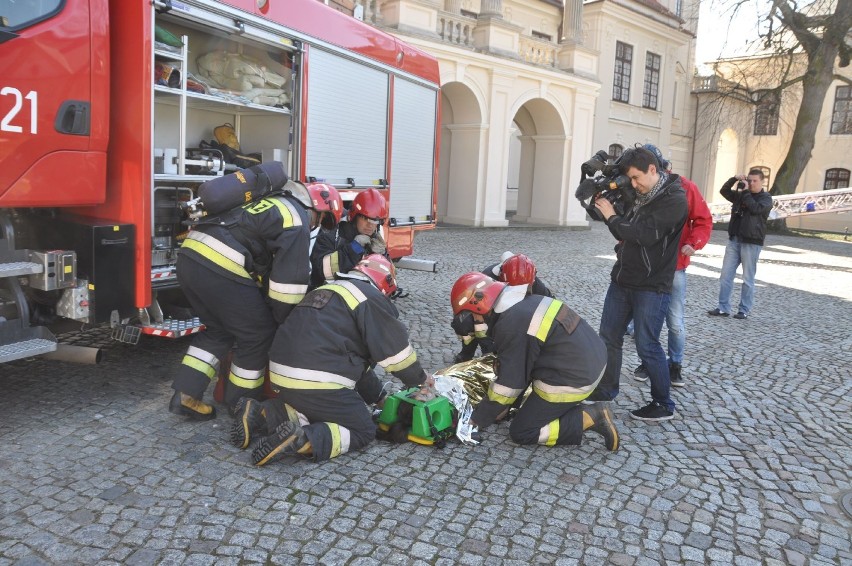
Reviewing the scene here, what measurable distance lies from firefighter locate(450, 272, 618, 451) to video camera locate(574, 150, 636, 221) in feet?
2.81

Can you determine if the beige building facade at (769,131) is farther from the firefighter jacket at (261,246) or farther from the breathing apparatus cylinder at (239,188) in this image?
the firefighter jacket at (261,246)

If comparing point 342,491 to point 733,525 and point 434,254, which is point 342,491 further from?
point 434,254

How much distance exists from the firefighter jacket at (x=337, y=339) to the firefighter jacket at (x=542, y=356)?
527 millimetres

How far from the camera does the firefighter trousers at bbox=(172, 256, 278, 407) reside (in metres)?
3.98

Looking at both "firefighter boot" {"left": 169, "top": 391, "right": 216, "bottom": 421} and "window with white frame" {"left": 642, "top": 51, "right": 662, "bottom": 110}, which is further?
"window with white frame" {"left": 642, "top": 51, "right": 662, "bottom": 110}

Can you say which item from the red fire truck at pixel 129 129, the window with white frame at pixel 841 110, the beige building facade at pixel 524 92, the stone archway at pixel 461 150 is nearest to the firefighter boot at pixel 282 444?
the red fire truck at pixel 129 129

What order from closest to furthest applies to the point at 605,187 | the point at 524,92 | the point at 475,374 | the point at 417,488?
the point at 417,488 → the point at 605,187 → the point at 475,374 → the point at 524,92

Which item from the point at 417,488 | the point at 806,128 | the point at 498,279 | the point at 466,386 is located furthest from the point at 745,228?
the point at 806,128

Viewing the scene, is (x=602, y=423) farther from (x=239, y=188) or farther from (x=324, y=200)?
(x=239, y=188)

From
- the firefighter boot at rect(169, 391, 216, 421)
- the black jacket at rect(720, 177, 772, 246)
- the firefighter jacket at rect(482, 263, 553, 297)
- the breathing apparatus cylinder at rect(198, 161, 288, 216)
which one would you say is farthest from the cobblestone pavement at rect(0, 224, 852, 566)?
the black jacket at rect(720, 177, 772, 246)

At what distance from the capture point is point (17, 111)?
357cm

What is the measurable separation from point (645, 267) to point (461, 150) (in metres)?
15.9

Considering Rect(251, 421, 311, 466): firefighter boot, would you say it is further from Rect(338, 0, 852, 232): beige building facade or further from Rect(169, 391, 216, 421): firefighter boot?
Rect(338, 0, 852, 232): beige building facade

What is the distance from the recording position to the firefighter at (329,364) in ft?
11.7
